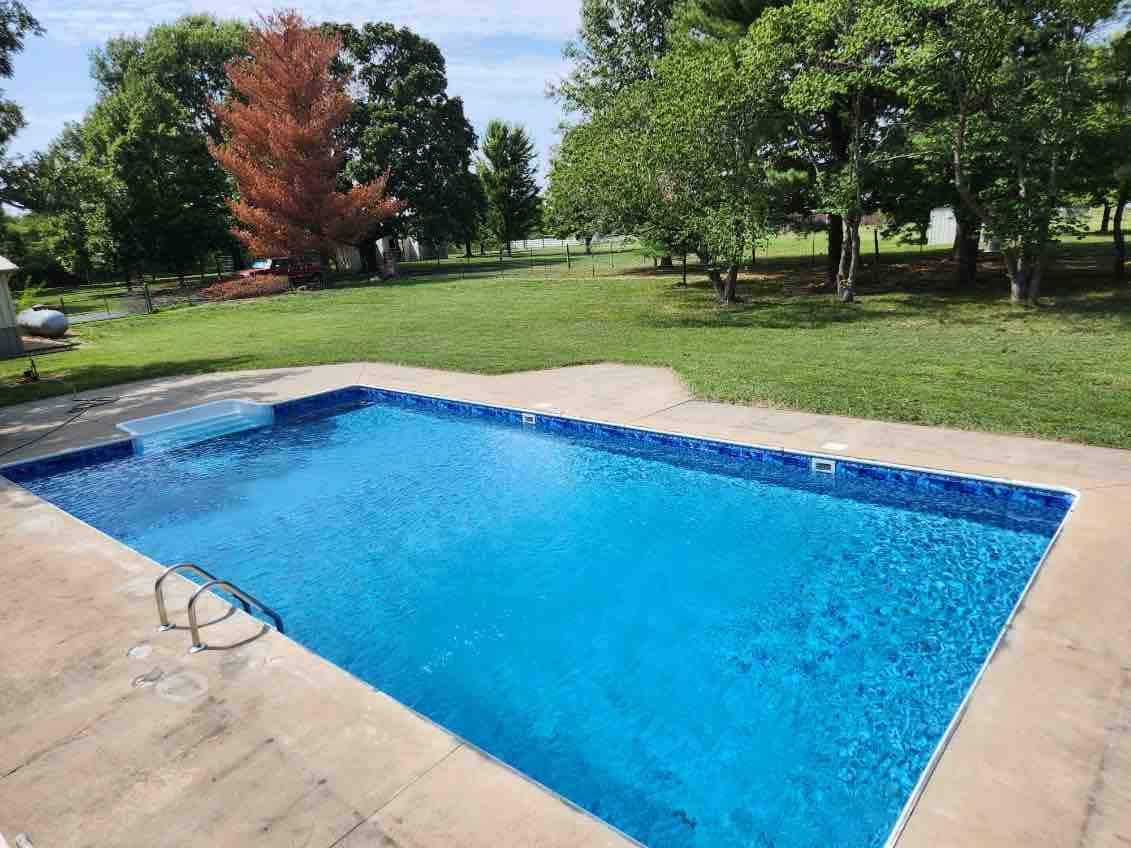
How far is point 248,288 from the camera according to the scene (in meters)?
28.0

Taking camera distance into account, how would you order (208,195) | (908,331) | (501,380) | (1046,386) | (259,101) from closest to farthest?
(1046,386), (501,380), (908,331), (259,101), (208,195)

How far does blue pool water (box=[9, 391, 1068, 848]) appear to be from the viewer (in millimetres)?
3598

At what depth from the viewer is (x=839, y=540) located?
5953mm

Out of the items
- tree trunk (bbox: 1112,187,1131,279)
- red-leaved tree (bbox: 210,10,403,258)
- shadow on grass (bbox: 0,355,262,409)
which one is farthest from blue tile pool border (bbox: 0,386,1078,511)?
red-leaved tree (bbox: 210,10,403,258)

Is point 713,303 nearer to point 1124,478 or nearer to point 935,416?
point 935,416

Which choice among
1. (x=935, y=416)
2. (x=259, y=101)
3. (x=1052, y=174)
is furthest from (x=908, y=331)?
(x=259, y=101)

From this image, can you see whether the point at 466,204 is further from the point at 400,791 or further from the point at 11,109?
the point at 400,791

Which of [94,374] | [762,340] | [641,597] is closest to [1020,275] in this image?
[762,340]

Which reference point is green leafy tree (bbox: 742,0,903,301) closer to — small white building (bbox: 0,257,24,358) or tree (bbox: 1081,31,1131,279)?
tree (bbox: 1081,31,1131,279)

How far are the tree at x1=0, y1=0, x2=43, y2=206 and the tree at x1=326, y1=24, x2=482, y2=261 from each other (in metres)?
23.5

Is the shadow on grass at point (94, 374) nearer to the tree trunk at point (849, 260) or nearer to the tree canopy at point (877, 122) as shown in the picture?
the tree canopy at point (877, 122)

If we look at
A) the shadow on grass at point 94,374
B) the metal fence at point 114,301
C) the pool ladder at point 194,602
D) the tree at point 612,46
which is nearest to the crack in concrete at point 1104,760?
the pool ladder at point 194,602

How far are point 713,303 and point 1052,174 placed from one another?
794 cm

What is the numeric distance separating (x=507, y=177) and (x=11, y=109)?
42.2 metres
